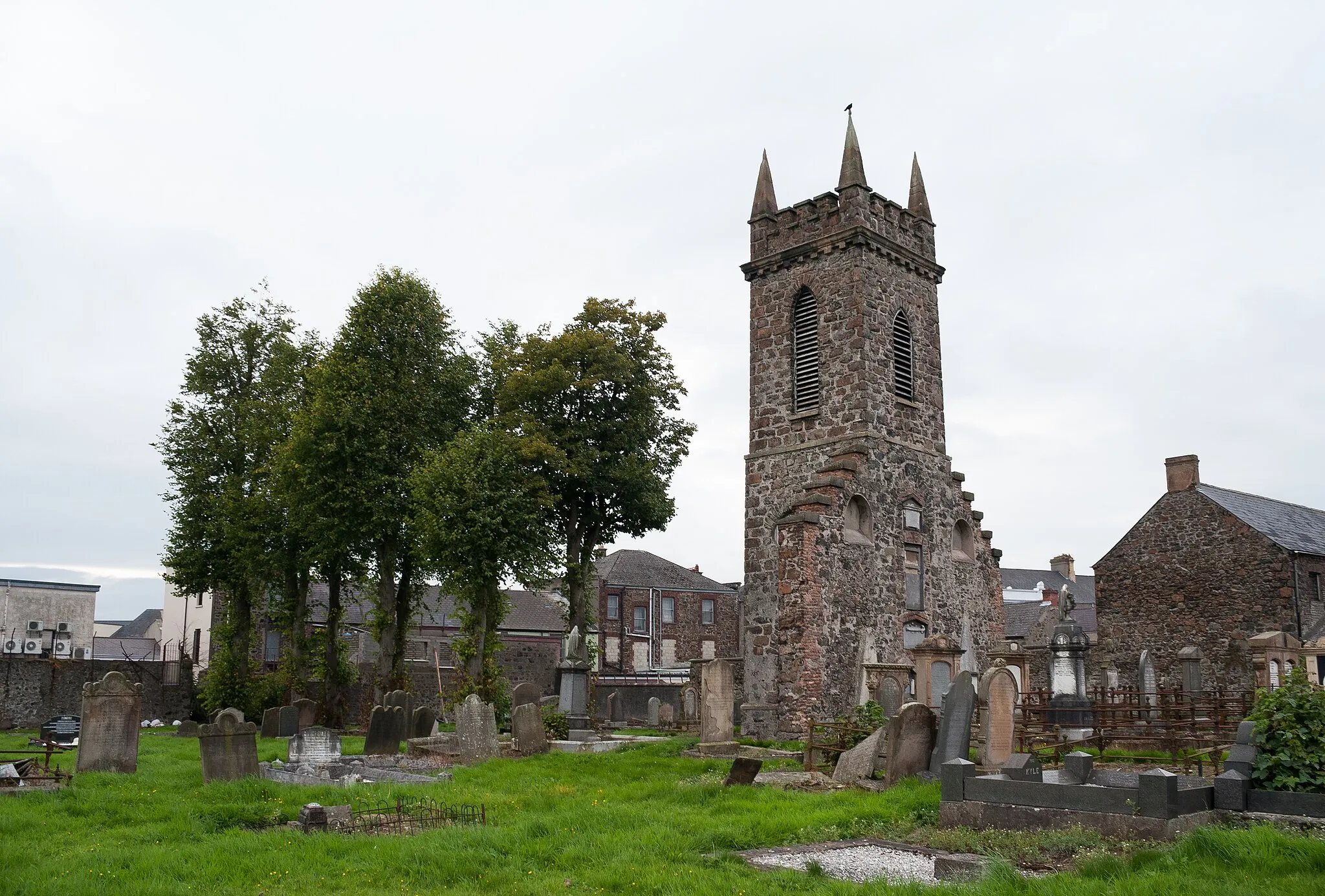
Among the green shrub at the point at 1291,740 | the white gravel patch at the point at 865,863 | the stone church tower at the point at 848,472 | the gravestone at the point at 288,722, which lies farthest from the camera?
the gravestone at the point at 288,722

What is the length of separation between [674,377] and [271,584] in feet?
57.5

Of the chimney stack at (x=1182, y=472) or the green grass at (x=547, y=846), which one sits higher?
the chimney stack at (x=1182, y=472)

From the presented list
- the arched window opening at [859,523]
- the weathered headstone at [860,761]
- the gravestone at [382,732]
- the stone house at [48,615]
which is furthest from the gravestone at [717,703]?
the stone house at [48,615]

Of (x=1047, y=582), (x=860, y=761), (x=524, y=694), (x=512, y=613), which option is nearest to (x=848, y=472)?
(x=860, y=761)

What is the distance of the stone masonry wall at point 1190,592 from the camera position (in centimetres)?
3359

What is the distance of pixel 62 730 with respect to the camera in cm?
2964

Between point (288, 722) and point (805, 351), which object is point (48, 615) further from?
point (805, 351)

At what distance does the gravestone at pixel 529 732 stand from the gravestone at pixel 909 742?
30.1 feet

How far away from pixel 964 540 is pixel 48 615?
4207 cm

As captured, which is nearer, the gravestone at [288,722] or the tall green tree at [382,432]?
the gravestone at [288,722]

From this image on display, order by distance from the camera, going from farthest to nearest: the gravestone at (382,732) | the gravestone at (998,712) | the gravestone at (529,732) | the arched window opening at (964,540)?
the arched window opening at (964,540)
the gravestone at (529,732)
the gravestone at (382,732)
the gravestone at (998,712)

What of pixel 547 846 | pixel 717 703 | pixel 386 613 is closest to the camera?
pixel 547 846

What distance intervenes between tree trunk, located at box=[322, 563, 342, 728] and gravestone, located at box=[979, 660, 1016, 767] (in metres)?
23.9

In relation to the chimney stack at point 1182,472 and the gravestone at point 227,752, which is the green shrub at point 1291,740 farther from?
the chimney stack at point 1182,472
